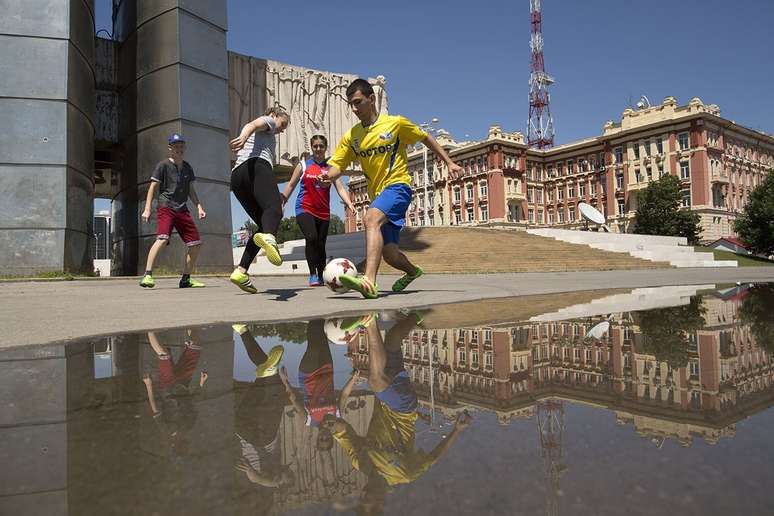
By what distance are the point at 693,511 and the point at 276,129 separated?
533 centimetres

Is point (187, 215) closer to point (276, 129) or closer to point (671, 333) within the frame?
point (276, 129)

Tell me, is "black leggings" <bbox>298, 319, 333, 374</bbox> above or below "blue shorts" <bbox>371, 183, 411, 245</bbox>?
below

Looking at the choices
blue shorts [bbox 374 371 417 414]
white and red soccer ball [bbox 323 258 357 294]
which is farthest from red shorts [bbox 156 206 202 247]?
blue shorts [bbox 374 371 417 414]

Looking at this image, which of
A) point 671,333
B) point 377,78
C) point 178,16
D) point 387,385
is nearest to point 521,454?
point 387,385

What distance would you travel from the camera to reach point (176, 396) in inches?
55.2

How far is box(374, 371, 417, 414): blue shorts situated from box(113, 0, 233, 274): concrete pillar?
13.9 metres

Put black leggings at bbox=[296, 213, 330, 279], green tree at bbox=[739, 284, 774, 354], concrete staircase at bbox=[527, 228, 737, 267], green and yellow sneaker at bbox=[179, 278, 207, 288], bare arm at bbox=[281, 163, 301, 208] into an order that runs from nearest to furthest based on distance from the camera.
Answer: green tree at bbox=[739, 284, 774, 354]
bare arm at bbox=[281, 163, 301, 208]
black leggings at bbox=[296, 213, 330, 279]
green and yellow sneaker at bbox=[179, 278, 207, 288]
concrete staircase at bbox=[527, 228, 737, 267]

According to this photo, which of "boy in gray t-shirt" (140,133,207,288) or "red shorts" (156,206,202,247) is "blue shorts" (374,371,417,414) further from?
"red shorts" (156,206,202,247)

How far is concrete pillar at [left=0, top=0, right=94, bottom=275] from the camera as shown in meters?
11.7

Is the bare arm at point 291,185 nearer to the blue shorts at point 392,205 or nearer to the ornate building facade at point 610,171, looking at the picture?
the blue shorts at point 392,205

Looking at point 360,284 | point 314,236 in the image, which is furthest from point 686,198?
point 360,284

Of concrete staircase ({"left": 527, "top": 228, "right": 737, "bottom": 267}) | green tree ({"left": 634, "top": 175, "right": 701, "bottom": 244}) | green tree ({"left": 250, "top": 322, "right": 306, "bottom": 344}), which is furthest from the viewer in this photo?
green tree ({"left": 634, "top": 175, "right": 701, "bottom": 244})

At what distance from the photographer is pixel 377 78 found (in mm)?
26078

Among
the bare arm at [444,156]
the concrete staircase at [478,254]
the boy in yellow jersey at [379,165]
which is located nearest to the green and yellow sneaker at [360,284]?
the boy in yellow jersey at [379,165]
